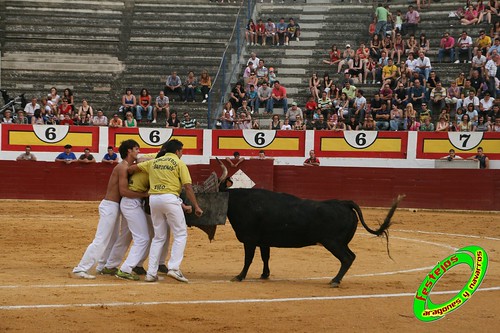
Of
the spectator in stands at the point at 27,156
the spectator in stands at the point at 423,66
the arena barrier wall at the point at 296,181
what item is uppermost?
the spectator in stands at the point at 423,66

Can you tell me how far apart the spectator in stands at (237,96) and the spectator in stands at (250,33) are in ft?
12.8

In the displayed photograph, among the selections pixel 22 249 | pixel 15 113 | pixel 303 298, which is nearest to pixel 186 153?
pixel 15 113

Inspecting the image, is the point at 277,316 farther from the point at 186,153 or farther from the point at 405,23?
the point at 405,23

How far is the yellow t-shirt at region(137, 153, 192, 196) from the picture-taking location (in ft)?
38.1

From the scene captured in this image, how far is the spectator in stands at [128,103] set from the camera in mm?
28672

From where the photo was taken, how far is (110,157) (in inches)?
1024

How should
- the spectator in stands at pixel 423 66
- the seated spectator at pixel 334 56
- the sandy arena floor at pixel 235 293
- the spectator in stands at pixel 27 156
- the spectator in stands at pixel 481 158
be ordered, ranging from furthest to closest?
the seated spectator at pixel 334 56, the spectator in stands at pixel 423 66, the spectator in stands at pixel 27 156, the spectator in stands at pixel 481 158, the sandy arena floor at pixel 235 293

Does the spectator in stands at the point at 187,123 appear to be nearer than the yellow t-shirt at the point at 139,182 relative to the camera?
No

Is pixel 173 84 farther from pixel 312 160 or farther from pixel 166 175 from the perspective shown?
pixel 166 175

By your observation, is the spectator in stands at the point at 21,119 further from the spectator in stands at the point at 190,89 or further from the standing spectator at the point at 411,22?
the standing spectator at the point at 411,22

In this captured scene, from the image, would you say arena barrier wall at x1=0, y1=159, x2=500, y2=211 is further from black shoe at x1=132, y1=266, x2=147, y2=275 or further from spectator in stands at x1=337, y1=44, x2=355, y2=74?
black shoe at x1=132, y1=266, x2=147, y2=275

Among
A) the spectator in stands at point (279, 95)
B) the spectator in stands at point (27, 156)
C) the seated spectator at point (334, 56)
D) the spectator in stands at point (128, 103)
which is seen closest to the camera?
the spectator in stands at point (27, 156)

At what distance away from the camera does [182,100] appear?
1196 inches

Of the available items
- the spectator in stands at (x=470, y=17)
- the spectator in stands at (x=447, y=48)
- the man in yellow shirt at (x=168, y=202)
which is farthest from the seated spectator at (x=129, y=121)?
the man in yellow shirt at (x=168, y=202)
